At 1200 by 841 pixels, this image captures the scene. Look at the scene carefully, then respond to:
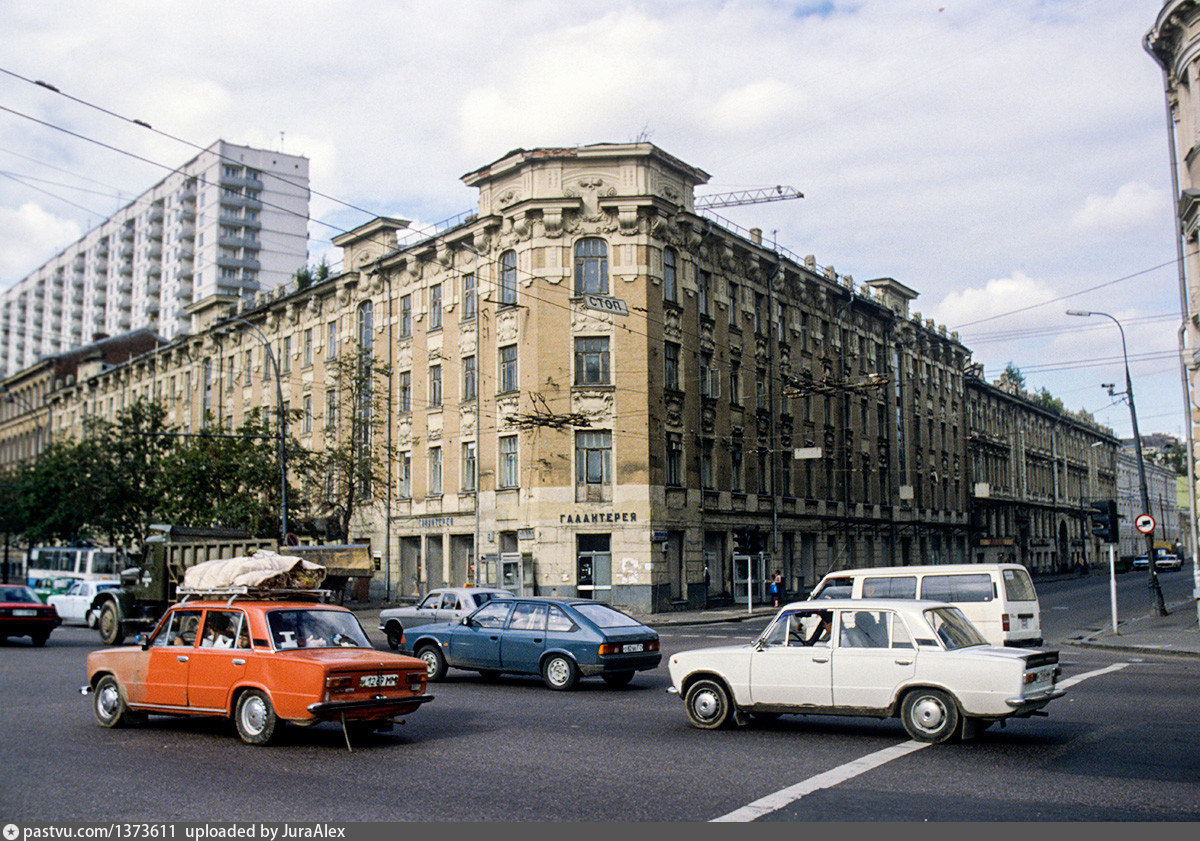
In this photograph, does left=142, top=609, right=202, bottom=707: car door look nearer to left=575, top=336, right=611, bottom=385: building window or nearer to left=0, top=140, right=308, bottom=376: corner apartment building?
left=575, top=336, right=611, bottom=385: building window

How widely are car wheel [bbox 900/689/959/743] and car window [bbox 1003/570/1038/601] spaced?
25.2 feet

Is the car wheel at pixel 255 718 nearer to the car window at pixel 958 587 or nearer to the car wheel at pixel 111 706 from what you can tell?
the car wheel at pixel 111 706

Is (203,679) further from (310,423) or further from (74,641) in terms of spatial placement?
(310,423)

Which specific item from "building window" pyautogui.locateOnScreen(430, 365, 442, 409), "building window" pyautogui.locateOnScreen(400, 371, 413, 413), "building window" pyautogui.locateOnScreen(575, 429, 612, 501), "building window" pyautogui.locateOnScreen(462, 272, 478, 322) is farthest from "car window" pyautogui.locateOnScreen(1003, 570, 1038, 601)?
"building window" pyautogui.locateOnScreen(400, 371, 413, 413)

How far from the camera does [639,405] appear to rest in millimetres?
38125

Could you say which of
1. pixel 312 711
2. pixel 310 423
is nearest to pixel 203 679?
pixel 312 711

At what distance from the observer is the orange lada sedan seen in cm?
1051

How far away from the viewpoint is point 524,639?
16.6 metres

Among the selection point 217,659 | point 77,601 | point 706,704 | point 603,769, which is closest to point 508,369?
point 77,601

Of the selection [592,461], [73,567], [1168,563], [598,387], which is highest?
[598,387]

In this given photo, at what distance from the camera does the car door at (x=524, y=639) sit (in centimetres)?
1652

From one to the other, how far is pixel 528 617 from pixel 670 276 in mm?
25209

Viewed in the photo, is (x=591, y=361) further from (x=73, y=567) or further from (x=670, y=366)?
(x=73, y=567)

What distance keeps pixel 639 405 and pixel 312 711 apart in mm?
28377
